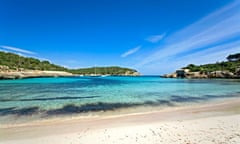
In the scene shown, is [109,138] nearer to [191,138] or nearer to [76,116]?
[191,138]

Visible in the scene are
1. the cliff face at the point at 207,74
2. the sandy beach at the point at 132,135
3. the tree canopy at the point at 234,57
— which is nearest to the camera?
the sandy beach at the point at 132,135

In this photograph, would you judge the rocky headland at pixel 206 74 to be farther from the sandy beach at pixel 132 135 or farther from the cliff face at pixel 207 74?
the sandy beach at pixel 132 135

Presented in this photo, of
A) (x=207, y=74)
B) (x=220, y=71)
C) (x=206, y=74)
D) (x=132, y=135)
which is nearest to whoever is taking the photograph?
(x=132, y=135)

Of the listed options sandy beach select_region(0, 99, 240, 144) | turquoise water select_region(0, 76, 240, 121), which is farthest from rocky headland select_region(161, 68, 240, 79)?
sandy beach select_region(0, 99, 240, 144)

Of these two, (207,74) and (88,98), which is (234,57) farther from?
(88,98)

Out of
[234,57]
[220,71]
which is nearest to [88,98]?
[220,71]

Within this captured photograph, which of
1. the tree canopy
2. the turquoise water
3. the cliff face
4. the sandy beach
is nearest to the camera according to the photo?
the sandy beach

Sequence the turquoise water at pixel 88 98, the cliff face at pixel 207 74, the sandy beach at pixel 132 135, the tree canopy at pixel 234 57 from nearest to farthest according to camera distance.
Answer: the sandy beach at pixel 132 135
the turquoise water at pixel 88 98
the cliff face at pixel 207 74
the tree canopy at pixel 234 57

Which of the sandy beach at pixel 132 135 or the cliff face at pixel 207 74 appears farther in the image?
the cliff face at pixel 207 74

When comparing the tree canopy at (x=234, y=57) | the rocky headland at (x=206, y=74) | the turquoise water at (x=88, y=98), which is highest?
the tree canopy at (x=234, y=57)

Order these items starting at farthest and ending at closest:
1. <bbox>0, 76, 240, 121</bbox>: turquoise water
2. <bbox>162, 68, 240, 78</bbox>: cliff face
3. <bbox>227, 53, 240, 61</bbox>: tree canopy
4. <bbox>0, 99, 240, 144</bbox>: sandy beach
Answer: <bbox>227, 53, 240, 61</bbox>: tree canopy → <bbox>162, 68, 240, 78</bbox>: cliff face → <bbox>0, 76, 240, 121</bbox>: turquoise water → <bbox>0, 99, 240, 144</bbox>: sandy beach

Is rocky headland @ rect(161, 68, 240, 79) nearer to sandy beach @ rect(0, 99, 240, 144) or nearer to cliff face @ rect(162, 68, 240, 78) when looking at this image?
cliff face @ rect(162, 68, 240, 78)

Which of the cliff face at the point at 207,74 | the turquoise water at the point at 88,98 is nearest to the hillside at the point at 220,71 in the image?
the cliff face at the point at 207,74

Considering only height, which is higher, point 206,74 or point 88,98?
point 206,74
